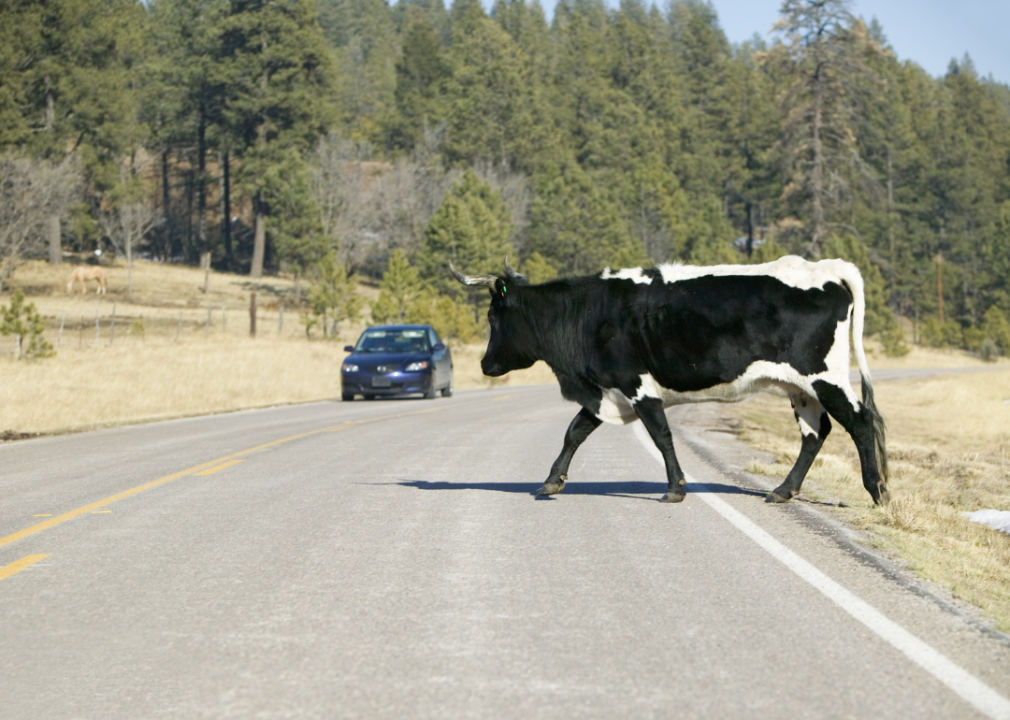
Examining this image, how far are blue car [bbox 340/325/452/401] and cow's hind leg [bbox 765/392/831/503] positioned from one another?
16.8 m

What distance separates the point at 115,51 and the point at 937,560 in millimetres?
78187

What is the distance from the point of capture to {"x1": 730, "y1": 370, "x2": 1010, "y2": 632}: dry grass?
722 centimetres

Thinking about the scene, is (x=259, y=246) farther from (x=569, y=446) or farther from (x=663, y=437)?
(x=663, y=437)

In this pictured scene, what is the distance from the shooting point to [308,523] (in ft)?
28.3

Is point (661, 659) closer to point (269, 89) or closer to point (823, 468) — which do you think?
point (823, 468)

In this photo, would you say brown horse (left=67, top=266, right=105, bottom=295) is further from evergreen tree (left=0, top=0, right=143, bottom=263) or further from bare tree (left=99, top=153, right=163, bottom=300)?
evergreen tree (left=0, top=0, right=143, bottom=263)

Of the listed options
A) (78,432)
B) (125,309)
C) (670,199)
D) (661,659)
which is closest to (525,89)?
(670,199)

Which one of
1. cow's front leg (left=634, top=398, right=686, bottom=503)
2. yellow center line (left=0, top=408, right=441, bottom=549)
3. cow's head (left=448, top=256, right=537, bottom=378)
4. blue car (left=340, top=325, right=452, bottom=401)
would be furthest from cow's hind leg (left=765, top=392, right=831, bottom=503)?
blue car (left=340, top=325, right=452, bottom=401)

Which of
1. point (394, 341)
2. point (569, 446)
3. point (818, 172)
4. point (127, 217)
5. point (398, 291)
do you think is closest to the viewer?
point (569, 446)

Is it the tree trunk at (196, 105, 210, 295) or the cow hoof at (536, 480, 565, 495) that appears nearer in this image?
the cow hoof at (536, 480, 565, 495)

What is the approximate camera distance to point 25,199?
6259cm

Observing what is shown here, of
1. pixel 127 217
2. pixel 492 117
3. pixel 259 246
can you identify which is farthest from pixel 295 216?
pixel 492 117

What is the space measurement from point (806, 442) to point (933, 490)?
297 centimetres

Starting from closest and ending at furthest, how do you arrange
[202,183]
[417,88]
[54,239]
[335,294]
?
[335,294] < [54,239] < [202,183] < [417,88]
